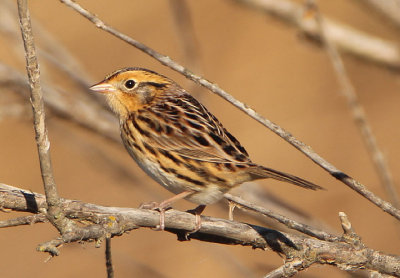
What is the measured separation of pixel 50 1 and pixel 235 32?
314 centimetres

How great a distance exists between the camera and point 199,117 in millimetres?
4379

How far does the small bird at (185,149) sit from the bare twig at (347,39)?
169 cm

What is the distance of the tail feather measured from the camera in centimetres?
365

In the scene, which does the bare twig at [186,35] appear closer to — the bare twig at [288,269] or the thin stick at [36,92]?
the bare twig at [288,269]

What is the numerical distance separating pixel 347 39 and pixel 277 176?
264 cm

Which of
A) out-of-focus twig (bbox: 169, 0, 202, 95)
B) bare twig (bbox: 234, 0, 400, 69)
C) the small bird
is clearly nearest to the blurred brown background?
bare twig (bbox: 234, 0, 400, 69)

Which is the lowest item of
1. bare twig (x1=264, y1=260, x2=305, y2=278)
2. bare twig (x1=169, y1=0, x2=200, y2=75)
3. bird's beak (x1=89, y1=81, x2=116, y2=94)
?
bare twig (x1=264, y1=260, x2=305, y2=278)

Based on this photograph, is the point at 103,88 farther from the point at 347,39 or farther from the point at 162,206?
the point at 347,39

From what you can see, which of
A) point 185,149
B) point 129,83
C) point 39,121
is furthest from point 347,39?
point 39,121

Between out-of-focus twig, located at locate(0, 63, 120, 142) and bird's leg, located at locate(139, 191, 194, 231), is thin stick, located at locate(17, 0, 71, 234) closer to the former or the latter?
bird's leg, located at locate(139, 191, 194, 231)

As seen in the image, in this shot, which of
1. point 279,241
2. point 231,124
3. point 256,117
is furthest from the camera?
point 231,124

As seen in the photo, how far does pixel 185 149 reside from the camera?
4195 millimetres

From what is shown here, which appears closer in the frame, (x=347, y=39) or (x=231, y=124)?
(x=347, y=39)

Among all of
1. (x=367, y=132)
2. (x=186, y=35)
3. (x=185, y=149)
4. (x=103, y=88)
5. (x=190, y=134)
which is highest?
(x=186, y=35)
